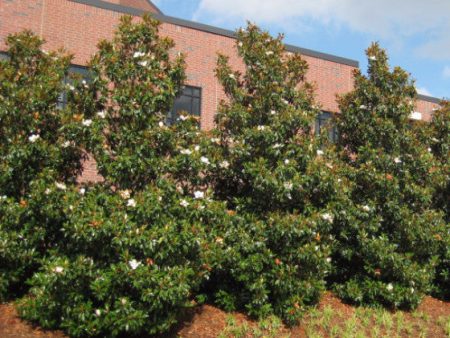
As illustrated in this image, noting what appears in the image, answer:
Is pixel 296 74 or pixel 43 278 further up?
pixel 296 74

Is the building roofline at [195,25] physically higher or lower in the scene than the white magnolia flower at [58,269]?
higher

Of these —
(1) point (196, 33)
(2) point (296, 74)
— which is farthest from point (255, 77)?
(1) point (196, 33)

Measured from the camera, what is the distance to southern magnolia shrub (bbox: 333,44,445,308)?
9211mm

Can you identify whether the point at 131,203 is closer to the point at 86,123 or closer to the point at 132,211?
the point at 132,211

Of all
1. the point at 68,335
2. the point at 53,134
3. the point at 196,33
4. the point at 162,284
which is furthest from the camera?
the point at 196,33

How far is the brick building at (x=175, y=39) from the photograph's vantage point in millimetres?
15641

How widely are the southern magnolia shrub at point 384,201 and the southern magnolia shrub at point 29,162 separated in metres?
4.40

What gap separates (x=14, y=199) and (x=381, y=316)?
19.5 ft

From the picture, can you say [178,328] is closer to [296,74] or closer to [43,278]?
[43,278]

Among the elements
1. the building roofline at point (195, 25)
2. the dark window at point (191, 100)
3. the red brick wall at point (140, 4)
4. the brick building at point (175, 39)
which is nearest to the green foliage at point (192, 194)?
the brick building at point (175, 39)

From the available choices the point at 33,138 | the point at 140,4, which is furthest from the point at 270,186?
the point at 140,4

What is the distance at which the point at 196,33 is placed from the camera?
1839 cm

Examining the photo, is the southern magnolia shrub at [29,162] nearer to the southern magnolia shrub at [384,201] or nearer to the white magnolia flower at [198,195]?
the white magnolia flower at [198,195]


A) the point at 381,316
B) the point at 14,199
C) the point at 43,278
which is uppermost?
the point at 14,199
